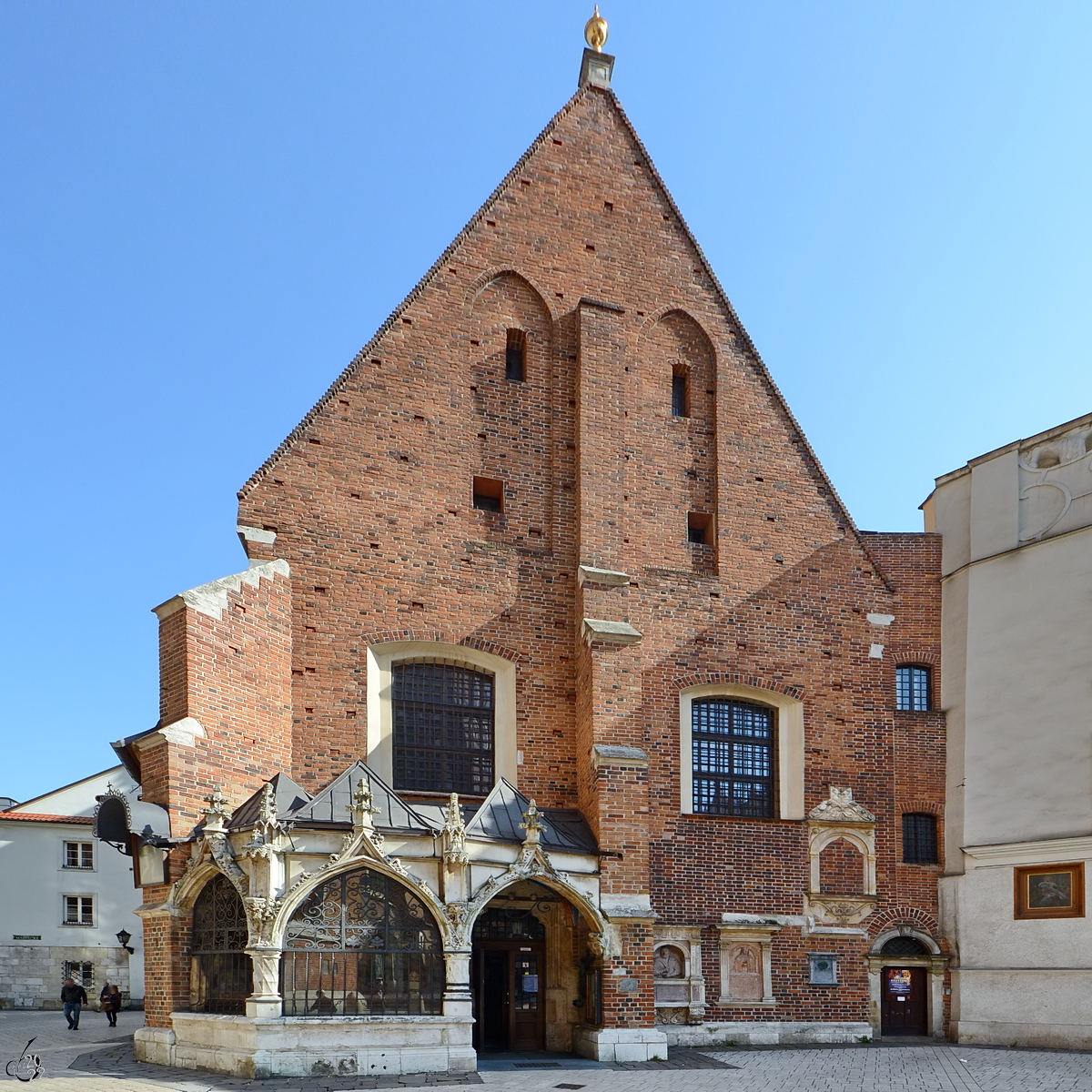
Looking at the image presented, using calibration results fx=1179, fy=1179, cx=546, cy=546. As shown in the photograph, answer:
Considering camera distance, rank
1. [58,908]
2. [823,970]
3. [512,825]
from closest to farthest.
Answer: [512,825] < [823,970] < [58,908]

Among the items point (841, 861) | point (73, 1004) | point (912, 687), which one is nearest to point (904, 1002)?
point (841, 861)

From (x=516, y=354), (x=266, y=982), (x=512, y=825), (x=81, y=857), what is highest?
(x=516, y=354)

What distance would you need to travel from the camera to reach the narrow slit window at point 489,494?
19.2 m

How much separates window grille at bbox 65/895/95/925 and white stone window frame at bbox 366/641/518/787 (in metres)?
20.5

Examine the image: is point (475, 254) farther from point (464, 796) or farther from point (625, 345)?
point (464, 796)

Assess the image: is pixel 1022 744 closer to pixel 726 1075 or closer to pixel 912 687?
pixel 912 687

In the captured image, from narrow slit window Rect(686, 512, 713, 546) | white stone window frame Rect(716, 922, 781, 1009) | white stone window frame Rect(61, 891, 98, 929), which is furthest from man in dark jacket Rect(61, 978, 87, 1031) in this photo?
narrow slit window Rect(686, 512, 713, 546)

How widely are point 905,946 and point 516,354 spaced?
1178 cm

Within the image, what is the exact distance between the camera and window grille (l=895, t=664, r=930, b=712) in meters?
20.7

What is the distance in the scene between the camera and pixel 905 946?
1942cm

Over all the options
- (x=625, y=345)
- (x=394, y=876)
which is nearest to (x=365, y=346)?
(x=625, y=345)

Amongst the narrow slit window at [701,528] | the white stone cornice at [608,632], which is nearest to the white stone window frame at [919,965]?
the white stone cornice at [608,632]

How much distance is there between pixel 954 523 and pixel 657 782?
289 inches

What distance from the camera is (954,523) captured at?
2097cm
